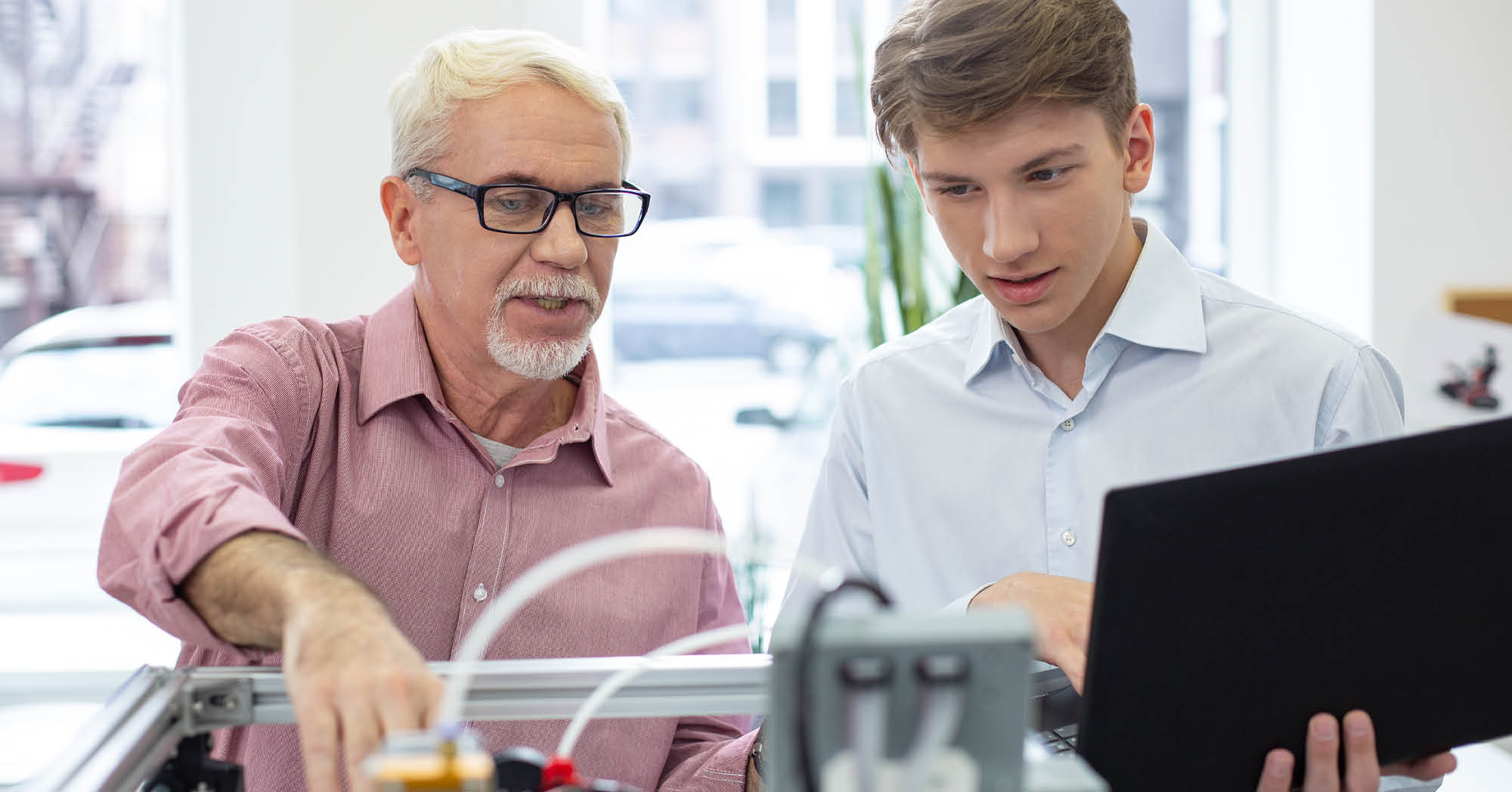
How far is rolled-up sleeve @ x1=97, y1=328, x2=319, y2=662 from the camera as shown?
3.06ft

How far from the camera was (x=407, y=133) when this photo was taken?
1.57 metres

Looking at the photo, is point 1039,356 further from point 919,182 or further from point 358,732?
point 358,732

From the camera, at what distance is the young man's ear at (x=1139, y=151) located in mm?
1371

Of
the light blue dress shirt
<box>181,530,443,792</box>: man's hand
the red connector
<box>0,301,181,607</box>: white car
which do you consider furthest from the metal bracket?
<box>0,301,181,607</box>: white car

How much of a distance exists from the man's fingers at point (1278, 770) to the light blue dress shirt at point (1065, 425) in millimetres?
532

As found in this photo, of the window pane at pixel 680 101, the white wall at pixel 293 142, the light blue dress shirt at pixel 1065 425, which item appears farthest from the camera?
the window pane at pixel 680 101

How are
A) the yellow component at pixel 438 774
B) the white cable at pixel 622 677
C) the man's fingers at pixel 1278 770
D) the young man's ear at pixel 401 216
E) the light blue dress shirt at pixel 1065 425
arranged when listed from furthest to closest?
the young man's ear at pixel 401 216
the light blue dress shirt at pixel 1065 425
the man's fingers at pixel 1278 770
the white cable at pixel 622 677
the yellow component at pixel 438 774

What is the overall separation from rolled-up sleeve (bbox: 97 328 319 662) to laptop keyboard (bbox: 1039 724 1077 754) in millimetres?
639

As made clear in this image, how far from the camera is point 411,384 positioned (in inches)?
58.7

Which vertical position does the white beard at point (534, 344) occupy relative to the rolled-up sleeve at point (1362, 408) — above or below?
above

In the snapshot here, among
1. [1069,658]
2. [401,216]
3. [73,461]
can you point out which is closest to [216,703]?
[1069,658]

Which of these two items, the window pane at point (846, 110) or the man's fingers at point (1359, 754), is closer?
the man's fingers at point (1359, 754)

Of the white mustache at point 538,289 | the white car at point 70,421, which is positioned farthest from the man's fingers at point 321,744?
the white car at point 70,421

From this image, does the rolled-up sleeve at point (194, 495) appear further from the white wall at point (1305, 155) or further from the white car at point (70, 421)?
the white wall at point (1305, 155)
